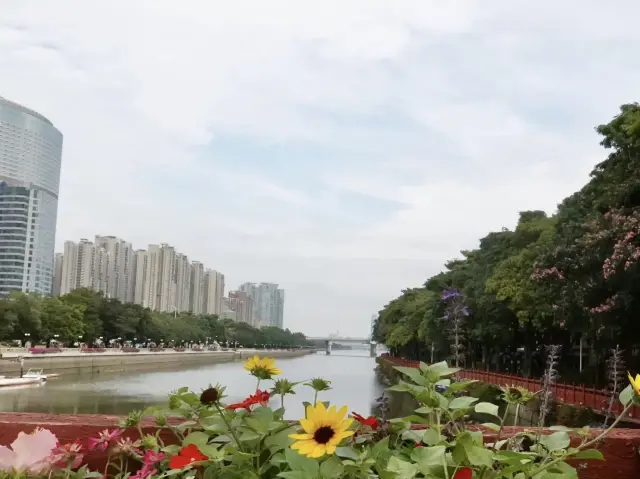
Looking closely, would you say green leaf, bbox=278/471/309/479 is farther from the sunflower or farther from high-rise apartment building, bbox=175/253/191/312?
high-rise apartment building, bbox=175/253/191/312

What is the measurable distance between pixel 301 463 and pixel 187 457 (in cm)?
18

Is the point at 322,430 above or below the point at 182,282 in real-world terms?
below

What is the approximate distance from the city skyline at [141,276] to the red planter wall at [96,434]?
67613 mm

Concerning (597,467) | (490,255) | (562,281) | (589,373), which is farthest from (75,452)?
(490,255)

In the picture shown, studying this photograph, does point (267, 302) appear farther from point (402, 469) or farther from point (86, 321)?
point (402, 469)

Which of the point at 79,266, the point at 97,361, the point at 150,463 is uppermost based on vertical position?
the point at 79,266

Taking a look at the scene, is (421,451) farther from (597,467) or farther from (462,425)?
(597,467)

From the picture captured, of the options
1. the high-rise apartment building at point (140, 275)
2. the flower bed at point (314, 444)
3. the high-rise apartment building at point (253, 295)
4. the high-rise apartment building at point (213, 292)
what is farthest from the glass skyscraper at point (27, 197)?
the high-rise apartment building at point (253, 295)

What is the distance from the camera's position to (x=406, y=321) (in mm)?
38844

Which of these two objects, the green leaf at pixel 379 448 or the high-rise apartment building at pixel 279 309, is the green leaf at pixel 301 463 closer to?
the green leaf at pixel 379 448

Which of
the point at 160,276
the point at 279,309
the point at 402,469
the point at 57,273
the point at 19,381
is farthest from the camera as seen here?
the point at 279,309

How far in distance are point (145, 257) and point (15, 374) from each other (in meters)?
54.6

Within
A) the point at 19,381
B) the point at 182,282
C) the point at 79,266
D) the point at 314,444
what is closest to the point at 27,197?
the point at 79,266

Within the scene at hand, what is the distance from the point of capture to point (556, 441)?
3.72 feet
